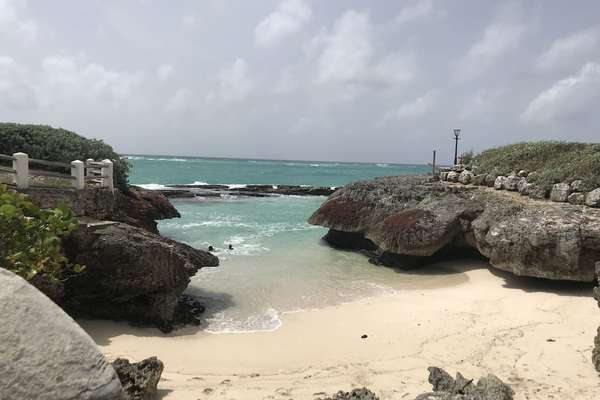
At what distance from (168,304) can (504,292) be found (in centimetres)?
843

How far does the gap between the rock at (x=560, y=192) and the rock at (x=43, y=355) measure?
13.4m

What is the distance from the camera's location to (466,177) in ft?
58.9

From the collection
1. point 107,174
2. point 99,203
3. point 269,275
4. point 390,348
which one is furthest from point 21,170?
point 390,348

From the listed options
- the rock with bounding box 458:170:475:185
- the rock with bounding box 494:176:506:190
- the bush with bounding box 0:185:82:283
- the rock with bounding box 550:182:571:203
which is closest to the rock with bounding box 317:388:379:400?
the bush with bounding box 0:185:82:283

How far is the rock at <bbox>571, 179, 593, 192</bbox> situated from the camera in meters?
12.8

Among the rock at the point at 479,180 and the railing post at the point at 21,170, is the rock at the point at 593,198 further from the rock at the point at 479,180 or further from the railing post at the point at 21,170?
the railing post at the point at 21,170

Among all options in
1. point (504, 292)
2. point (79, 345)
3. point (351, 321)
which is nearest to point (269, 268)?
point (351, 321)

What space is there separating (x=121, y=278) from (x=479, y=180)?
1350 cm

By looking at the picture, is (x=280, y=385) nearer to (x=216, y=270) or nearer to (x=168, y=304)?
(x=168, y=304)

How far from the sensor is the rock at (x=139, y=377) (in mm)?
6055

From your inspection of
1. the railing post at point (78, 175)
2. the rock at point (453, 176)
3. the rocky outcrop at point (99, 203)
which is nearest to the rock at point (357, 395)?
the rocky outcrop at point (99, 203)

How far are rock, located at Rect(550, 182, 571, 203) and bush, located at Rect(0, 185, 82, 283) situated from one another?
43.1 feet

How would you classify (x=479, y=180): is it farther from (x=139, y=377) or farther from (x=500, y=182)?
(x=139, y=377)

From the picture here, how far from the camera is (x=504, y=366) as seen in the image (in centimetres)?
722
